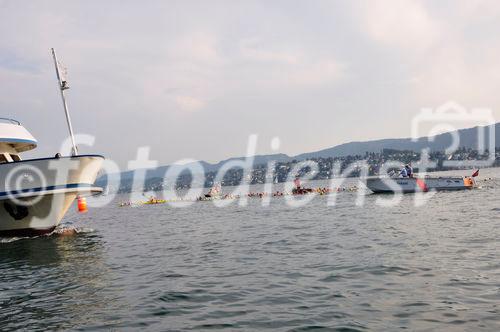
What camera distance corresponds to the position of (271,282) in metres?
11.4

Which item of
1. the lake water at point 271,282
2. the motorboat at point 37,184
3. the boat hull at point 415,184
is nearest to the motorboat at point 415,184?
the boat hull at point 415,184

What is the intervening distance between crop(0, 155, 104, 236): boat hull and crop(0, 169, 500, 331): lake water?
3849 millimetres

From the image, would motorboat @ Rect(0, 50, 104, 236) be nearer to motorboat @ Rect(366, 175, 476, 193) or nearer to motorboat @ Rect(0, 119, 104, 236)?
motorboat @ Rect(0, 119, 104, 236)

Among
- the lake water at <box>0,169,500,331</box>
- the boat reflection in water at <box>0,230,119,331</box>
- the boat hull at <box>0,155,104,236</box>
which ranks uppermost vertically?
the boat hull at <box>0,155,104,236</box>

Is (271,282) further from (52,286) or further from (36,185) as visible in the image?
(36,185)

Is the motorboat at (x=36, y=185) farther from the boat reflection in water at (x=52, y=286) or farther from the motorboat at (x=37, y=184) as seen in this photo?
the boat reflection in water at (x=52, y=286)

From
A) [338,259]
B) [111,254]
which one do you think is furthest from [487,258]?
[111,254]

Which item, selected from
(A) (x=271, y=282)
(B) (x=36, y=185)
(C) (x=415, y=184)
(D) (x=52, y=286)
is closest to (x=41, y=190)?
(B) (x=36, y=185)

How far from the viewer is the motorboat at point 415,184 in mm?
45959

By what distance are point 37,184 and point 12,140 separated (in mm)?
4204

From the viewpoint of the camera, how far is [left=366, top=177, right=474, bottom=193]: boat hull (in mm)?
46031

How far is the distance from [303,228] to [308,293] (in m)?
13.6

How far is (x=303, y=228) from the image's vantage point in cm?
2359

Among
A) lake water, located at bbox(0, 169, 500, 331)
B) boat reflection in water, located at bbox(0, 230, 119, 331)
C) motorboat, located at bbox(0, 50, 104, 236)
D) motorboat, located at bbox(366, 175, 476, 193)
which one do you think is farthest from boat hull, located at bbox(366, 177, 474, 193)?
boat reflection in water, located at bbox(0, 230, 119, 331)
